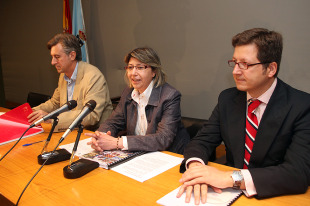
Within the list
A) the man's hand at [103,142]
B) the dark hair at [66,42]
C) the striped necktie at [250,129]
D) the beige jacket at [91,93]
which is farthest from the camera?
the dark hair at [66,42]

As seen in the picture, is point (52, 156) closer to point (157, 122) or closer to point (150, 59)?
point (157, 122)

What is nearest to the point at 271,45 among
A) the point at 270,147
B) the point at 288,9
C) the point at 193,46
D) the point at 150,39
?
the point at 270,147

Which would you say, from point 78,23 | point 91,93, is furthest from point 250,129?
point 78,23

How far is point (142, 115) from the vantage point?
2252 millimetres

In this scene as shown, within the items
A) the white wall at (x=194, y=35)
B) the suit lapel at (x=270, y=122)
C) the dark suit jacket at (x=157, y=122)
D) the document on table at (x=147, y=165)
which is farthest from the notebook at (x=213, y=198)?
the white wall at (x=194, y=35)

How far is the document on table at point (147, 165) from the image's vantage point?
4.79 feet

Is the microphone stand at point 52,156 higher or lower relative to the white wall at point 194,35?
lower

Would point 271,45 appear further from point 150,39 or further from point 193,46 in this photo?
point 150,39

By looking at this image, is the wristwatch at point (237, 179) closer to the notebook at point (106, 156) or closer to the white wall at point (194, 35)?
the notebook at point (106, 156)

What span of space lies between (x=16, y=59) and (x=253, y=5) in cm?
631

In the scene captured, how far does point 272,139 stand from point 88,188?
101 centimetres

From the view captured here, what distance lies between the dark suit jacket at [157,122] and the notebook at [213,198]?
60cm

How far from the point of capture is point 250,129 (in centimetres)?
159

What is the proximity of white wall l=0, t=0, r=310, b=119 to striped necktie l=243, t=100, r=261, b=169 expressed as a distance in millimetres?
1255
